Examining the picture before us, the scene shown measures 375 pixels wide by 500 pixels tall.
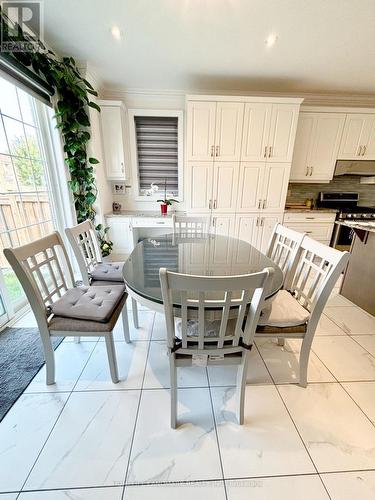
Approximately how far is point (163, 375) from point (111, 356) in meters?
0.40

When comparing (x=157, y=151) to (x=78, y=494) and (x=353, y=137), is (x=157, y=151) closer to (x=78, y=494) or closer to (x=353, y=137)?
(x=353, y=137)

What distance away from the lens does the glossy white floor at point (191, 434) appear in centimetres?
96

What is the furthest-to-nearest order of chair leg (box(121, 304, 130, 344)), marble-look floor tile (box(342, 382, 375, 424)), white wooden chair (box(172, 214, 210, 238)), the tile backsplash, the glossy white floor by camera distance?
1. the tile backsplash
2. white wooden chair (box(172, 214, 210, 238))
3. chair leg (box(121, 304, 130, 344))
4. marble-look floor tile (box(342, 382, 375, 424))
5. the glossy white floor

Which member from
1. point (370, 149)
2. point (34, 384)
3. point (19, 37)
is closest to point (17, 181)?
point (19, 37)

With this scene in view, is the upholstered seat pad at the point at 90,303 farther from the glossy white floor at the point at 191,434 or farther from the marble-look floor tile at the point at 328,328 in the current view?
the marble-look floor tile at the point at 328,328

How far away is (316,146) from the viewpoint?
3350 mm

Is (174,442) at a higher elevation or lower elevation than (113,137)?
lower

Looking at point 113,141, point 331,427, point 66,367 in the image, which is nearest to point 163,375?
point 66,367

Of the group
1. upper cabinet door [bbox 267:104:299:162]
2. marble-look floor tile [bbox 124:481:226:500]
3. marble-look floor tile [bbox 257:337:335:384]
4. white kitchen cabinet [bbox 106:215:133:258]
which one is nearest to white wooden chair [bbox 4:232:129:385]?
marble-look floor tile [bbox 124:481:226:500]

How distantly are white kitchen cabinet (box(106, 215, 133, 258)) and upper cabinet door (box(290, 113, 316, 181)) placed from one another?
279cm

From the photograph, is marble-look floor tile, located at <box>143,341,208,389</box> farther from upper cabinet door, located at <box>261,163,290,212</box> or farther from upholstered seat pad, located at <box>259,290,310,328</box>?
upper cabinet door, located at <box>261,163,290,212</box>

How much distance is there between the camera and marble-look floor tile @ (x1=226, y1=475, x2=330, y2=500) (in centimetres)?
93

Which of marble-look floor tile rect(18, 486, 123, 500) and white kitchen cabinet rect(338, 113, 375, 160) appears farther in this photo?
white kitchen cabinet rect(338, 113, 375, 160)

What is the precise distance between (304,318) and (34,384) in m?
1.80
